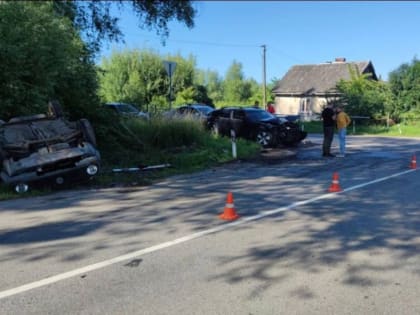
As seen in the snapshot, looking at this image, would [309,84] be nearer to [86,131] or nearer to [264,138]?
[264,138]

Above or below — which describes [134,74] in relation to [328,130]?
above

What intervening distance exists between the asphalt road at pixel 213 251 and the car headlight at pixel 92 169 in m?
0.53

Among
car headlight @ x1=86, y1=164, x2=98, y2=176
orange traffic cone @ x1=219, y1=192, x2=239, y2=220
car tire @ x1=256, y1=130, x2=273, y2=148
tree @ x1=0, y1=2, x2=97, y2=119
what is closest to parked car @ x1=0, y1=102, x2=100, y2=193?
car headlight @ x1=86, y1=164, x2=98, y2=176

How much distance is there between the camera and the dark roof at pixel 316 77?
51500 millimetres

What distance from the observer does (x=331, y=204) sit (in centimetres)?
800

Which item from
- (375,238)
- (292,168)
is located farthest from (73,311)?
(292,168)

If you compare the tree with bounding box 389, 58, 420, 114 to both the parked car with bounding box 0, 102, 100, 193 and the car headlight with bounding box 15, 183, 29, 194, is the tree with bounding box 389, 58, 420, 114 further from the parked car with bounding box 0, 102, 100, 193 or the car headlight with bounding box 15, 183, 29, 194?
the car headlight with bounding box 15, 183, 29, 194

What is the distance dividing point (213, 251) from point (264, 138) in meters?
13.2

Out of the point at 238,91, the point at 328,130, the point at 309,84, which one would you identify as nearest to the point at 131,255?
the point at 328,130

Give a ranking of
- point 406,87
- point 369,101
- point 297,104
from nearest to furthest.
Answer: point 369,101 → point 406,87 → point 297,104

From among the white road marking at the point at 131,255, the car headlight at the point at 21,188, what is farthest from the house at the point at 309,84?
the white road marking at the point at 131,255

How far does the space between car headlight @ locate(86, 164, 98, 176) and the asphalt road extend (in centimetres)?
53

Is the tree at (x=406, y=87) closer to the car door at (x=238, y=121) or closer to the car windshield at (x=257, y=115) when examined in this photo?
the car windshield at (x=257, y=115)

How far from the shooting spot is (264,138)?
1841 cm
